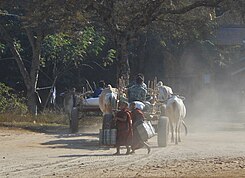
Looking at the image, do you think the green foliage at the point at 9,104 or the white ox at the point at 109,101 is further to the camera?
the green foliage at the point at 9,104

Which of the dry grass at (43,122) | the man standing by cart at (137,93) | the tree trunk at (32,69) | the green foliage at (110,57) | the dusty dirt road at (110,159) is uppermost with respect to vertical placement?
the green foliage at (110,57)

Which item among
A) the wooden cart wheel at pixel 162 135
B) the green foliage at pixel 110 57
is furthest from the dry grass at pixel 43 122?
the green foliage at pixel 110 57

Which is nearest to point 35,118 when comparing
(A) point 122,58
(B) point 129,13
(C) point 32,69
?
(C) point 32,69

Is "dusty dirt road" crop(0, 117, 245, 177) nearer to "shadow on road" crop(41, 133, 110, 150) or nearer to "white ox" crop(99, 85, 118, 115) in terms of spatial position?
"shadow on road" crop(41, 133, 110, 150)

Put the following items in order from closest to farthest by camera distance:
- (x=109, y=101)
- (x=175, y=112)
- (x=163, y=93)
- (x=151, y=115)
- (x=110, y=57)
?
(x=151, y=115) → (x=109, y=101) → (x=175, y=112) → (x=163, y=93) → (x=110, y=57)

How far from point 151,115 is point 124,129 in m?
3.17

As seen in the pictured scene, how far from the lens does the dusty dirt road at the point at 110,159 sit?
1577 centimetres

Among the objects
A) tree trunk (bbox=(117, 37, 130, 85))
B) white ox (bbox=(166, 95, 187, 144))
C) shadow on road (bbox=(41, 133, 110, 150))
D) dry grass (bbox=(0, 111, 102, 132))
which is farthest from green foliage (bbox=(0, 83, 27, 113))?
white ox (bbox=(166, 95, 187, 144))

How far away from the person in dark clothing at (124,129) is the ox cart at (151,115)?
149cm

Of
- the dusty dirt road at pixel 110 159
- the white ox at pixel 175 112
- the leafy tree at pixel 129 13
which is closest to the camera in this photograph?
the dusty dirt road at pixel 110 159

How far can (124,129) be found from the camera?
1998 cm

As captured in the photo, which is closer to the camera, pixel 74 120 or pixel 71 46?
pixel 74 120

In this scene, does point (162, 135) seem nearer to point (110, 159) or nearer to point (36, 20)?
point (110, 159)

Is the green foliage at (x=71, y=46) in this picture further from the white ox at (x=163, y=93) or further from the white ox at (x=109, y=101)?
the white ox at (x=109, y=101)
